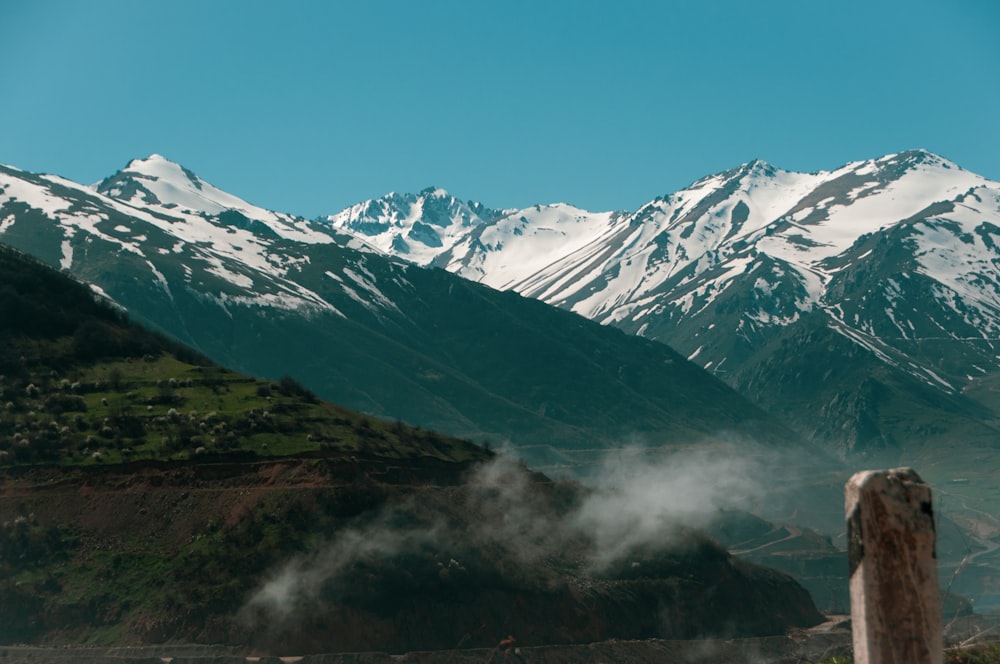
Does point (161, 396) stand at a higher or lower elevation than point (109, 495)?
higher

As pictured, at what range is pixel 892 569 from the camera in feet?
34.2

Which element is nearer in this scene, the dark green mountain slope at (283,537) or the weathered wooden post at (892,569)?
the weathered wooden post at (892,569)

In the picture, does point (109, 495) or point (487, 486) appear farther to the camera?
point (487, 486)

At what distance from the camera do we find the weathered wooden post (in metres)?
10.2

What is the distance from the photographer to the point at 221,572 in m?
137

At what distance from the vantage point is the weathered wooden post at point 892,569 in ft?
33.6

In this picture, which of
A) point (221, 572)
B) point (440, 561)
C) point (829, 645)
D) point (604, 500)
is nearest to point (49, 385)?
point (221, 572)

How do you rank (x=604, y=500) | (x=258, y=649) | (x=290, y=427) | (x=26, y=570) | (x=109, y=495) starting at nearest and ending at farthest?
(x=258, y=649)
(x=26, y=570)
(x=109, y=495)
(x=290, y=427)
(x=604, y=500)

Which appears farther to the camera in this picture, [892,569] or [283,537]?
[283,537]

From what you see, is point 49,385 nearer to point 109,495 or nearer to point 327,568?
point 109,495

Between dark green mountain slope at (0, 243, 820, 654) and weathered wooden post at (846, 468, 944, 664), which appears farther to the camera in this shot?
dark green mountain slope at (0, 243, 820, 654)

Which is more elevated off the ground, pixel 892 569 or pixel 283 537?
pixel 892 569

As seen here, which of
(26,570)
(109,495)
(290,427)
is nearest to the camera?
(26,570)

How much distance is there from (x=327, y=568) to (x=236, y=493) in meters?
15.4
